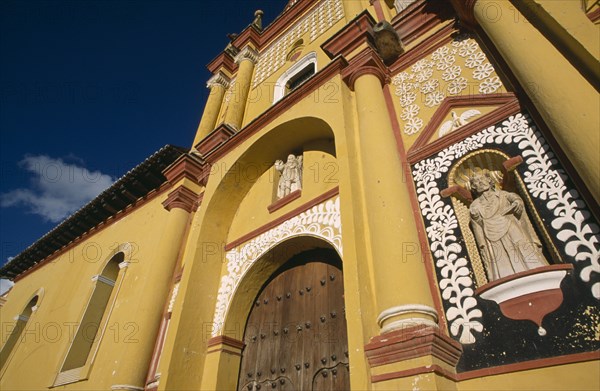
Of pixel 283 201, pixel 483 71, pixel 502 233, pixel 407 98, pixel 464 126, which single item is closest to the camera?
pixel 502 233

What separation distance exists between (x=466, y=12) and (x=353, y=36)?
146 cm

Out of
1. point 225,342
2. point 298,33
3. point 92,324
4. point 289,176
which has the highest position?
point 298,33

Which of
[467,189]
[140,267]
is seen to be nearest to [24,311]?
[140,267]

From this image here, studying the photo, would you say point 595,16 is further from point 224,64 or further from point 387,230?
point 224,64

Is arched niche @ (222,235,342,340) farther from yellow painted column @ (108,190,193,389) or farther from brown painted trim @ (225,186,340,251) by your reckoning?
yellow painted column @ (108,190,193,389)

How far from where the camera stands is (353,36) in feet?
16.5

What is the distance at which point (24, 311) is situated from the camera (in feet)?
36.0

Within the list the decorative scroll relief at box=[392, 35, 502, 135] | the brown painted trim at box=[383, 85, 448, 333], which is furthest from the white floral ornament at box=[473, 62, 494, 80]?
the brown painted trim at box=[383, 85, 448, 333]

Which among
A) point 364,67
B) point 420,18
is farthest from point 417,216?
point 420,18

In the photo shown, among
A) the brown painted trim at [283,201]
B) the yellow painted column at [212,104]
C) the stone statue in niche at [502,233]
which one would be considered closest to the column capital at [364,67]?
the brown painted trim at [283,201]

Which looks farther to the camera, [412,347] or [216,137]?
[216,137]

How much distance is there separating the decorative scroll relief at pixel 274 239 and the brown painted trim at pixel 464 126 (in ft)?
3.70

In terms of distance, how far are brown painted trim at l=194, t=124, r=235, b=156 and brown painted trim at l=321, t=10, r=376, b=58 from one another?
2.72 metres

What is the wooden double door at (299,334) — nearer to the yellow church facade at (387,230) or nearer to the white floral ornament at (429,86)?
the yellow church facade at (387,230)
